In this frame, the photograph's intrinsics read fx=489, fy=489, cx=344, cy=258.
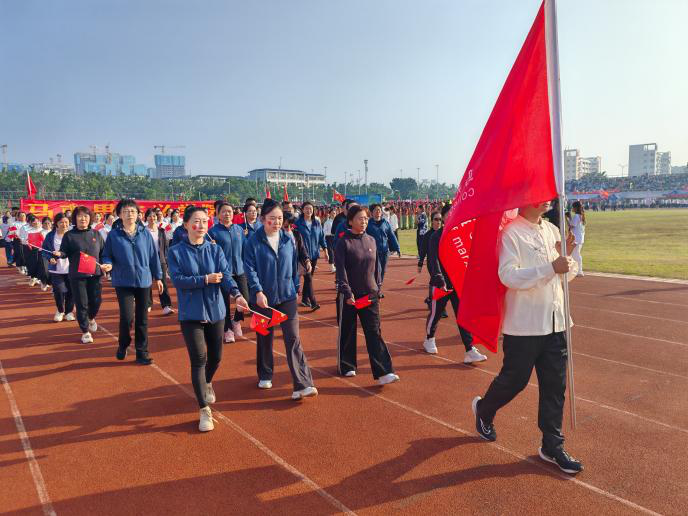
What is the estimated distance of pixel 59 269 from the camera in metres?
8.70

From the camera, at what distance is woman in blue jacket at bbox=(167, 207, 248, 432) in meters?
4.52

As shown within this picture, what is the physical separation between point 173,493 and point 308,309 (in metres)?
6.44

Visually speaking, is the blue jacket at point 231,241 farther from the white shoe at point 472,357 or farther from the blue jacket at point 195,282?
the white shoe at point 472,357

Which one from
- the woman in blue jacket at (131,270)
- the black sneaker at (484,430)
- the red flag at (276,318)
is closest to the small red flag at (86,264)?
the woman in blue jacket at (131,270)

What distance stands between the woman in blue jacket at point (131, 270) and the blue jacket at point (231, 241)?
107cm

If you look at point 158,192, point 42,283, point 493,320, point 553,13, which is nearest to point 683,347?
point 493,320

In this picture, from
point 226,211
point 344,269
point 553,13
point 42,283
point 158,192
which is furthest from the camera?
point 158,192

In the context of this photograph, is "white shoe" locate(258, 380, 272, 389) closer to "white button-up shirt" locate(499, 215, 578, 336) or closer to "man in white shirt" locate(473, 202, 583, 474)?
"man in white shirt" locate(473, 202, 583, 474)

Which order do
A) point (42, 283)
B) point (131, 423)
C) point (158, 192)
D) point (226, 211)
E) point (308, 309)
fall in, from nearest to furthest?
point (131, 423) → point (226, 211) → point (308, 309) → point (42, 283) → point (158, 192)

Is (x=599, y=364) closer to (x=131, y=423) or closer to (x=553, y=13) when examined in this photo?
(x=553, y=13)

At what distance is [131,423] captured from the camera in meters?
4.71

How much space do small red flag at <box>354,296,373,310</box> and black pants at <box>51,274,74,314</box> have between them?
618cm

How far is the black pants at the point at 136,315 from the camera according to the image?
6.41m

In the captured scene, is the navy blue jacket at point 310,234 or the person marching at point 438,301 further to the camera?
the navy blue jacket at point 310,234
